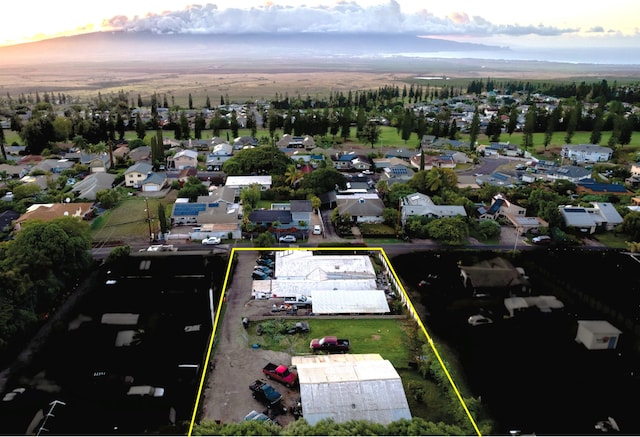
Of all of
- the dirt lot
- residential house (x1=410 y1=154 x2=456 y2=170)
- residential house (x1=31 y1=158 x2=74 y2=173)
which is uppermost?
residential house (x1=410 y1=154 x2=456 y2=170)

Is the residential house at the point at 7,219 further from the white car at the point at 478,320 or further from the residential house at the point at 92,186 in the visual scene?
the white car at the point at 478,320

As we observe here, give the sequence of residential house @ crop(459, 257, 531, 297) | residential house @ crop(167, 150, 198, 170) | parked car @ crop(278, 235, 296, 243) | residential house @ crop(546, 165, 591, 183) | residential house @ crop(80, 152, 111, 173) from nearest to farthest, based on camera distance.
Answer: residential house @ crop(459, 257, 531, 297) → parked car @ crop(278, 235, 296, 243) → residential house @ crop(546, 165, 591, 183) → residential house @ crop(80, 152, 111, 173) → residential house @ crop(167, 150, 198, 170)

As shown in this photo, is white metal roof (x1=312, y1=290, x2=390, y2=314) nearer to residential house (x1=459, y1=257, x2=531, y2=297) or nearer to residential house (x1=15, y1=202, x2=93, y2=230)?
residential house (x1=459, y1=257, x2=531, y2=297)

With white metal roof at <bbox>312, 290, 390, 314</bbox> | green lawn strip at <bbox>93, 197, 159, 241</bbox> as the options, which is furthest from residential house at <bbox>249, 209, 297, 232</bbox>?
white metal roof at <bbox>312, 290, 390, 314</bbox>

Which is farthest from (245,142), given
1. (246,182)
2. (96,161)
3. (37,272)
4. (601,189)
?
(601,189)

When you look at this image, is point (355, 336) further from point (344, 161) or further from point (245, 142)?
point (245, 142)
